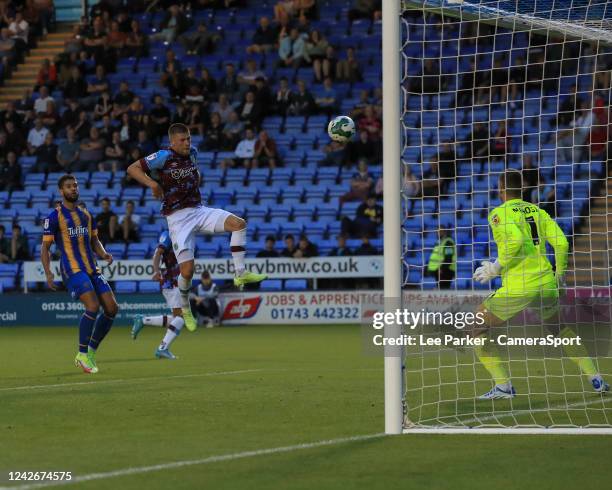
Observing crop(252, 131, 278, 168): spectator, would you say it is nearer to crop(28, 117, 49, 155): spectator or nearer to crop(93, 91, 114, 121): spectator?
crop(93, 91, 114, 121): spectator

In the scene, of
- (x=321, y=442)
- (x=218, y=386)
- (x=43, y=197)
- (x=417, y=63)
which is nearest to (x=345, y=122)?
(x=218, y=386)

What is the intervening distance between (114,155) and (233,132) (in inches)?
116

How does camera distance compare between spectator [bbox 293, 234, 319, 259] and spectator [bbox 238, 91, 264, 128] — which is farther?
spectator [bbox 238, 91, 264, 128]

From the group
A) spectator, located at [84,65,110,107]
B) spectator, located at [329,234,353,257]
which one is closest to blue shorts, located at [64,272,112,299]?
spectator, located at [329,234,353,257]

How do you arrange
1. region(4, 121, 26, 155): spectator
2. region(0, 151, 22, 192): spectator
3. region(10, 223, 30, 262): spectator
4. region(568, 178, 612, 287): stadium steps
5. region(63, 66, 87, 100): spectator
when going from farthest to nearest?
region(63, 66, 87, 100): spectator
region(4, 121, 26, 155): spectator
region(0, 151, 22, 192): spectator
region(10, 223, 30, 262): spectator
region(568, 178, 612, 287): stadium steps

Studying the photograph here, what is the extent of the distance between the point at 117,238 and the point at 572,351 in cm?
1727

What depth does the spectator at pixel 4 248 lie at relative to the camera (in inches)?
1062

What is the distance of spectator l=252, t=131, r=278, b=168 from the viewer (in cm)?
2789

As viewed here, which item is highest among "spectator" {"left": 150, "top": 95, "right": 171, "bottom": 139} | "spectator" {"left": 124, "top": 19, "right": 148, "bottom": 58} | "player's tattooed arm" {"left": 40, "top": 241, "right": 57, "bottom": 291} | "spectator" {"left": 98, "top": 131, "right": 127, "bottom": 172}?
"spectator" {"left": 124, "top": 19, "right": 148, "bottom": 58}

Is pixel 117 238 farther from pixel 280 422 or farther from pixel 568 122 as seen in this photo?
pixel 280 422

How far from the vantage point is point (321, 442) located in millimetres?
7656

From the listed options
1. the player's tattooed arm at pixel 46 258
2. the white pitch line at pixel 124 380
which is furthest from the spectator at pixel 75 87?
the white pitch line at pixel 124 380

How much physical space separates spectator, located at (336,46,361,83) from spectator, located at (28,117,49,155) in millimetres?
7450

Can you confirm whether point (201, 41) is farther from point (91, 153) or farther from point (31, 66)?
point (31, 66)
